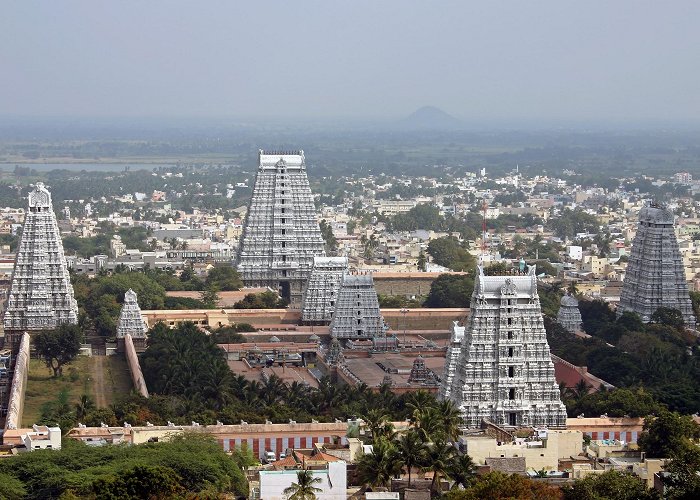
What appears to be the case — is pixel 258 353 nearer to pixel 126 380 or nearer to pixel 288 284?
pixel 126 380

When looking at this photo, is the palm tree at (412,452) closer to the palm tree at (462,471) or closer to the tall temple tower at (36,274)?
the palm tree at (462,471)

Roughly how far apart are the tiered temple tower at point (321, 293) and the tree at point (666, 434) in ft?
119

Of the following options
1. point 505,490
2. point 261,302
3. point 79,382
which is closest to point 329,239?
point 261,302

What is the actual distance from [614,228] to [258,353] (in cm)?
8883

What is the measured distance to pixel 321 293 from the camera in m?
94.7

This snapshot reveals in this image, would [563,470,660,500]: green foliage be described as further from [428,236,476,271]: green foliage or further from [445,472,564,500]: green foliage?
[428,236,476,271]: green foliage

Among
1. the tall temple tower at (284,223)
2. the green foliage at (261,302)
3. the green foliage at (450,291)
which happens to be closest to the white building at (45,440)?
the green foliage at (261,302)

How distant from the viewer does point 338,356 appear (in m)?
82.4

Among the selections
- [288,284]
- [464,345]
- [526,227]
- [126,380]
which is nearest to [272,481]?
[464,345]

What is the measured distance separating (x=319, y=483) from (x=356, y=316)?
1464 inches

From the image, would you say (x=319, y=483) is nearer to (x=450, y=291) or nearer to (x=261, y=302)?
(x=261, y=302)

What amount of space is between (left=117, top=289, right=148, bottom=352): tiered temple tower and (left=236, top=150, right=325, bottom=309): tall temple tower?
20.2 meters

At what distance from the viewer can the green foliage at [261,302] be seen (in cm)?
10181

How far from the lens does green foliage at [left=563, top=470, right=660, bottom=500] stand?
49.5 m
